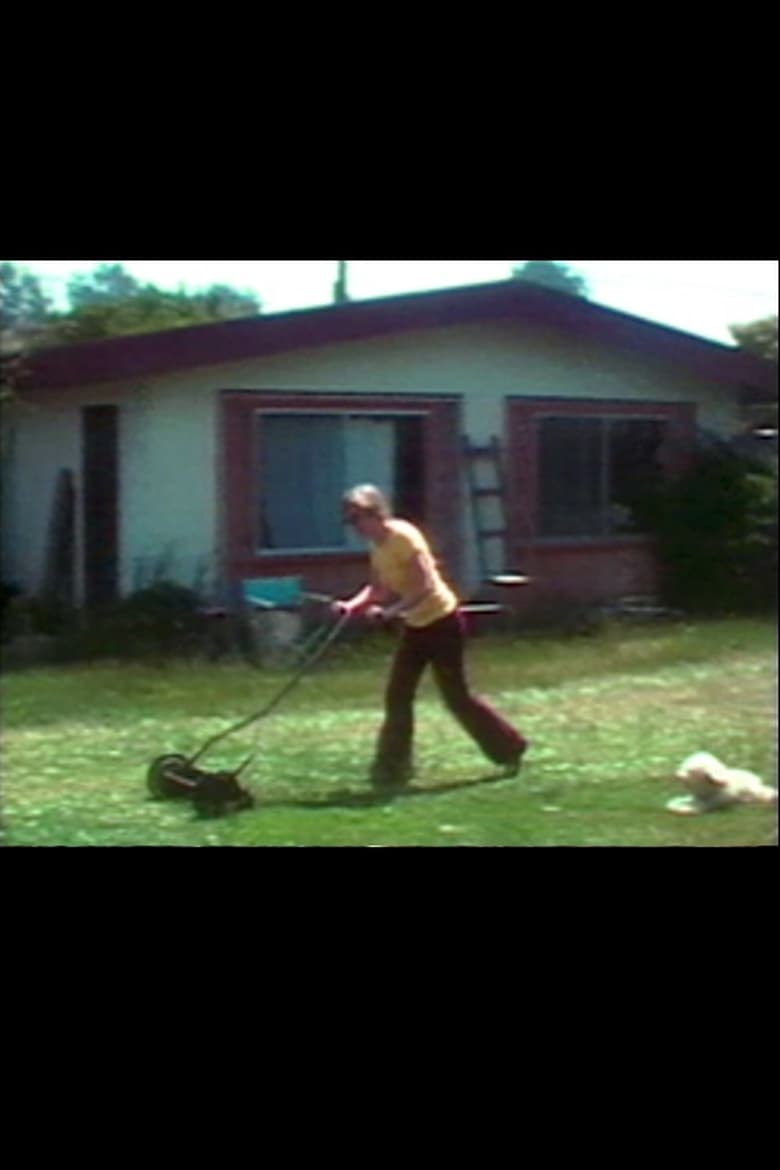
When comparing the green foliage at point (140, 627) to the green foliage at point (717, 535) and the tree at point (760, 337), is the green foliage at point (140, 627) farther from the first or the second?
the tree at point (760, 337)

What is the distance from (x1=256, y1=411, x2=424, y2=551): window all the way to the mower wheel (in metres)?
0.78

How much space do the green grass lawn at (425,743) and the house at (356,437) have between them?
0.27m

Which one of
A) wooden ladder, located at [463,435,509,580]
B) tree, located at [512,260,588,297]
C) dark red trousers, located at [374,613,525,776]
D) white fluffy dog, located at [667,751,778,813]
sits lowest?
white fluffy dog, located at [667,751,778,813]

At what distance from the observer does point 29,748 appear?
5.97 m

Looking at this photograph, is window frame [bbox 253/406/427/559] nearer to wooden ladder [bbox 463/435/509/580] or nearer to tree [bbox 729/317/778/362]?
wooden ladder [bbox 463/435/509/580]

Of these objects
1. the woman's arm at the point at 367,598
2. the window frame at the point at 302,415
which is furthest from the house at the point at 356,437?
the woman's arm at the point at 367,598

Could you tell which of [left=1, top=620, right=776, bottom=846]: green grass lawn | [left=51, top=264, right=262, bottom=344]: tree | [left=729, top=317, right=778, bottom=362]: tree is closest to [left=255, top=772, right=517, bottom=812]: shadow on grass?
[left=1, top=620, right=776, bottom=846]: green grass lawn

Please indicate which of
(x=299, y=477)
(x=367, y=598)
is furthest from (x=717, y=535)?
(x=299, y=477)

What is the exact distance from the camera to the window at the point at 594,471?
6.50m

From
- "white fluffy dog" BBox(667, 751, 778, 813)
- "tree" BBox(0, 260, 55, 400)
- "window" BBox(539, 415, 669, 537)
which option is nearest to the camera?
"tree" BBox(0, 260, 55, 400)

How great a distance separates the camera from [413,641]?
6.02m

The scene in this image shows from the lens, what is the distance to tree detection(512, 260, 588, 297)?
222 inches
